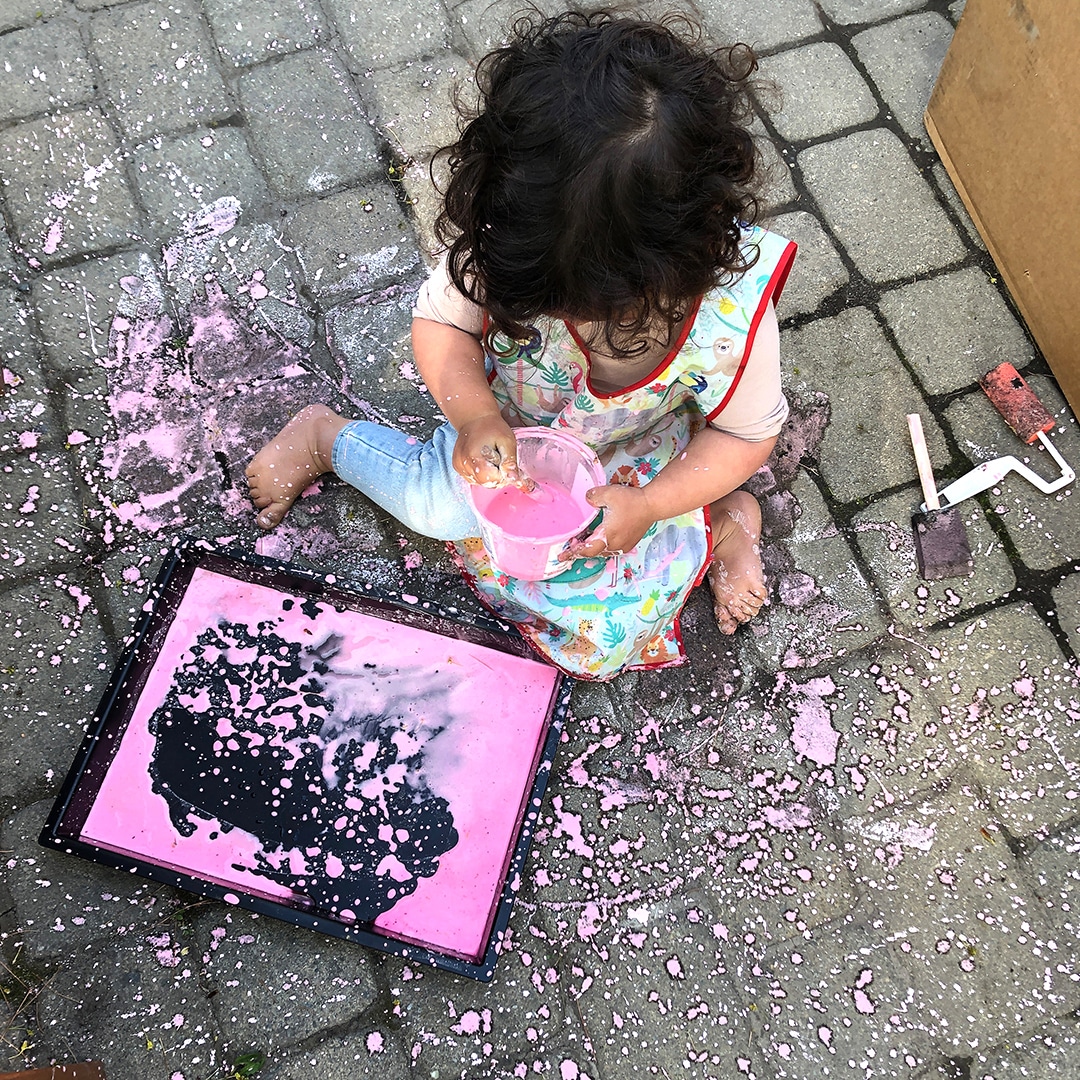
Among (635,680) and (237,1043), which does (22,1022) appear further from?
(635,680)

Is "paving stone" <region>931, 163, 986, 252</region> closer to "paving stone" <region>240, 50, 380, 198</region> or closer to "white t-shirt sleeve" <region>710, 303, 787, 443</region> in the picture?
"white t-shirt sleeve" <region>710, 303, 787, 443</region>

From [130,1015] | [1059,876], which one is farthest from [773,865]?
[130,1015]

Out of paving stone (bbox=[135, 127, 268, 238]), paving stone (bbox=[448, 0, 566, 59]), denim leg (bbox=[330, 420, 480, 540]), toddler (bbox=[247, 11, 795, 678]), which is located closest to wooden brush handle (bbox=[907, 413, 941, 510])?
toddler (bbox=[247, 11, 795, 678])

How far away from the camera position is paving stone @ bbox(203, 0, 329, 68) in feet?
7.87

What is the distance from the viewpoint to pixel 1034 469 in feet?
7.29

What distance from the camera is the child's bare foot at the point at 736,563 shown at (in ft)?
6.73

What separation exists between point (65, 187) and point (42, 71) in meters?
0.35

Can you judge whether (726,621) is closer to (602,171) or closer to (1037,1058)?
(1037,1058)

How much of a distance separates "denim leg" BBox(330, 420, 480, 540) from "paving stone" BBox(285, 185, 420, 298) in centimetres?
45

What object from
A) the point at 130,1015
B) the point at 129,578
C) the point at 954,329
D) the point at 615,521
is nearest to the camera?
the point at 615,521

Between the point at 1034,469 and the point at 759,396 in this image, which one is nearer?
the point at 759,396

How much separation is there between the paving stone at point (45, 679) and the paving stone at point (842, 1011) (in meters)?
1.49

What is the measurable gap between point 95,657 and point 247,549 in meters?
0.38

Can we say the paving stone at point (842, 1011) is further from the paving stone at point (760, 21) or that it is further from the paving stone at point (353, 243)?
the paving stone at point (760, 21)
